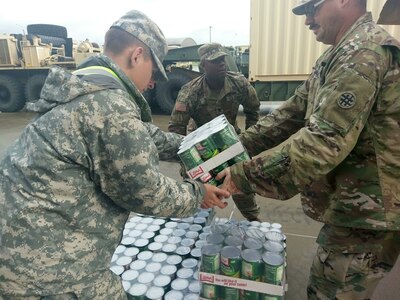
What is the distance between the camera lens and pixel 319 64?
1739 mm

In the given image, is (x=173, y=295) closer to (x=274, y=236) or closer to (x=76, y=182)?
(x=274, y=236)

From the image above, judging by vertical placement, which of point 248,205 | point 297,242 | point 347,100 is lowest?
point 297,242

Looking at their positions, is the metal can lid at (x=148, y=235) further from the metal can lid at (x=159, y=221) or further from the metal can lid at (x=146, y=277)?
the metal can lid at (x=146, y=277)

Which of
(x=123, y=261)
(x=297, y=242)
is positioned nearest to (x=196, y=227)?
(x=123, y=261)

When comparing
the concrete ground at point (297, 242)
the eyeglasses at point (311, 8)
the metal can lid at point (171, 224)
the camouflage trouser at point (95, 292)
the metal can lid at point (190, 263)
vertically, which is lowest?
the concrete ground at point (297, 242)

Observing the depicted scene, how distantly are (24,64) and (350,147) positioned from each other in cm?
1250

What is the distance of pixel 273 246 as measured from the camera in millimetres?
1980

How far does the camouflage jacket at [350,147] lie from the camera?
1.38 meters

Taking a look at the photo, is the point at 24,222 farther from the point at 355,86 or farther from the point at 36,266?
the point at 355,86

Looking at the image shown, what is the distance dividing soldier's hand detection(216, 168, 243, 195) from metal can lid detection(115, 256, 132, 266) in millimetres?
910

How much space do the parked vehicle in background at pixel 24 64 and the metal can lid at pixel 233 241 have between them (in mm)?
10655

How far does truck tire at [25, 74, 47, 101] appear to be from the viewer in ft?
37.2

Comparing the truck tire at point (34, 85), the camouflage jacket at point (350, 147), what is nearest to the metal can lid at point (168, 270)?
the camouflage jacket at point (350, 147)

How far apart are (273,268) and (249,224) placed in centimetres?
75
